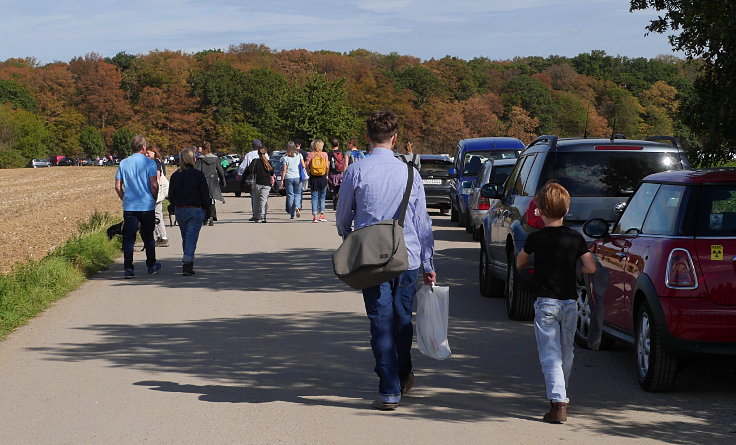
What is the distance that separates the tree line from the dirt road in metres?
111

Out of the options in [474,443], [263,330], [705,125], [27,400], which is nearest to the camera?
[474,443]

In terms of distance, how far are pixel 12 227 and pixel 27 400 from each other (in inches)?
827

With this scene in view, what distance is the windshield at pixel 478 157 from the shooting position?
78.6 feet

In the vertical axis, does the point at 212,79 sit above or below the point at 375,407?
above

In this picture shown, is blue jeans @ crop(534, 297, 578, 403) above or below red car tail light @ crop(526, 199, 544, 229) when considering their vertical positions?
below

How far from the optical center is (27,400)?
23.8ft

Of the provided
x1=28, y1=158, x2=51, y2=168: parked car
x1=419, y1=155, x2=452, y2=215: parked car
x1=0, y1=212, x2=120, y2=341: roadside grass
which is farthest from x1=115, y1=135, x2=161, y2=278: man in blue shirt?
x1=28, y1=158, x2=51, y2=168: parked car

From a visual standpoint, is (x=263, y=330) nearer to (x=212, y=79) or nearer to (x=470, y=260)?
(x=470, y=260)

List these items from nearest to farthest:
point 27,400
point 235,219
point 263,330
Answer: point 27,400
point 263,330
point 235,219

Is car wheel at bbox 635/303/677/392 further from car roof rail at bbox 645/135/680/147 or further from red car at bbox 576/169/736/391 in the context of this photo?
car roof rail at bbox 645/135/680/147

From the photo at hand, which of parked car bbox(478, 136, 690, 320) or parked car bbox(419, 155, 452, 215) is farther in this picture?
parked car bbox(419, 155, 452, 215)

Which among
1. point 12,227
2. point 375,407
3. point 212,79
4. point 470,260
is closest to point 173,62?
point 212,79

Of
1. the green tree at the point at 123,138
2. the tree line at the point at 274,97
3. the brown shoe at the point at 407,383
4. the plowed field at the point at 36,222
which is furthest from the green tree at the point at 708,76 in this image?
the green tree at the point at 123,138

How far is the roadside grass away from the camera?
11.1 metres
